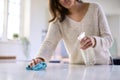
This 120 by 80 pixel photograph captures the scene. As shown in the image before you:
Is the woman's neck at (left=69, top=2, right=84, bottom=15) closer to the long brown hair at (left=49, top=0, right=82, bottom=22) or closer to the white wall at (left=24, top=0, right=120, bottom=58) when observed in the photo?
the long brown hair at (left=49, top=0, right=82, bottom=22)

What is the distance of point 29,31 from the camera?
201 inches

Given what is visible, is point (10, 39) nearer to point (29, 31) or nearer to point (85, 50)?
point (29, 31)

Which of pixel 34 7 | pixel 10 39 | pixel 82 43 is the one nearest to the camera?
pixel 82 43

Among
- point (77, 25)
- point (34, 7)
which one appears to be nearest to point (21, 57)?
point (34, 7)

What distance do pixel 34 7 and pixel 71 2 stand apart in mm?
3858

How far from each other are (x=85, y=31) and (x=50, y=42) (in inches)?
8.8

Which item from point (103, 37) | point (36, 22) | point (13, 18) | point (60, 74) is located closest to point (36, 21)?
point (36, 22)

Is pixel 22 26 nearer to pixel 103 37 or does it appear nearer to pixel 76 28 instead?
pixel 76 28

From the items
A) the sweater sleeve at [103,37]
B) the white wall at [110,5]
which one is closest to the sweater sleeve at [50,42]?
the sweater sleeve at [103,37]

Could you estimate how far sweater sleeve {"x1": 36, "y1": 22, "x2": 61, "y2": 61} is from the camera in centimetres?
140

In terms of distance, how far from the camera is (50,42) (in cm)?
146

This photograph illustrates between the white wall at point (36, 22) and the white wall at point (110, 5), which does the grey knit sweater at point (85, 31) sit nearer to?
the white wall at point (36, 22)

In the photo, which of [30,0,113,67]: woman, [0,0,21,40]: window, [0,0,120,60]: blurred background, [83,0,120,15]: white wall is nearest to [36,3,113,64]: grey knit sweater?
[30,0,113,67]: woman

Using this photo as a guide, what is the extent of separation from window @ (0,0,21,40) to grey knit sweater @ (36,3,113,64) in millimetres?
3526
